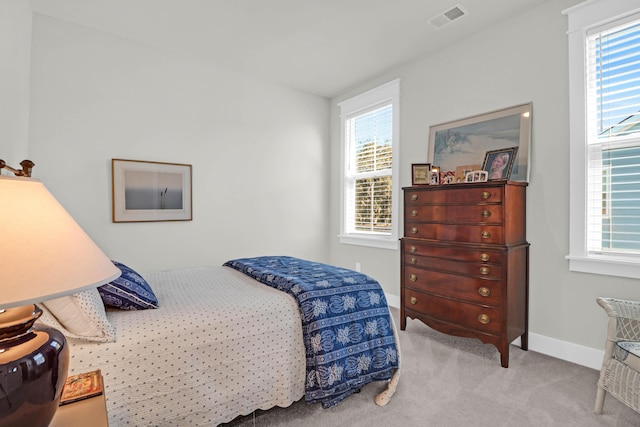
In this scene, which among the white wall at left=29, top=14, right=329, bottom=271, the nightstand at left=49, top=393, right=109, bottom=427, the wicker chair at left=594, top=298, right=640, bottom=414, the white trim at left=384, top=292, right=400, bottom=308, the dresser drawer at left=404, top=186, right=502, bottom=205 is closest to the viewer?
the nightstand at left=49, top=393, right=109, bottom=427

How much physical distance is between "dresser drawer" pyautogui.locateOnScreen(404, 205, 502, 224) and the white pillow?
2.48 meters

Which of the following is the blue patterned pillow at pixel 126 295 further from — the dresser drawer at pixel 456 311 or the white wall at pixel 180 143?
the dresser drawer at pixel 456 311

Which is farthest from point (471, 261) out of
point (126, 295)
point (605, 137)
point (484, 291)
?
point (126, 295)

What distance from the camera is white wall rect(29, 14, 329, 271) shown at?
295cm

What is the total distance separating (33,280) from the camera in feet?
2.05

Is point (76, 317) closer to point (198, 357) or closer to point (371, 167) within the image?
point (198, 357)

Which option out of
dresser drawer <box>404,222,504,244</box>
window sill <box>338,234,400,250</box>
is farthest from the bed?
window sill <box>338,234,400,250</box>

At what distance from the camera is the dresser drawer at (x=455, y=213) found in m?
2.51

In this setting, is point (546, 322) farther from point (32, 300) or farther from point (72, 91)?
point (72, 91)

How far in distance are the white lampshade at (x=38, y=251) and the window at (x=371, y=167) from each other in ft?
11.4

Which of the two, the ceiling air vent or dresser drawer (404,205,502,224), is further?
the ceiling air vent

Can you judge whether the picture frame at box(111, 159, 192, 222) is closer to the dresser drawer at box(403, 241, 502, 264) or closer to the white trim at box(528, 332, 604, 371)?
the dresser drawer at box(403, 241, 502, 264)

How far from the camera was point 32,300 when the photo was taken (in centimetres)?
61

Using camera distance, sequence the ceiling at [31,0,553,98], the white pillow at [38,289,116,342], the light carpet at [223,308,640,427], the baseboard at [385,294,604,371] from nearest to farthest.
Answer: the white pillow at [38,289,116,342]
the light carpet at [223,308,640,427]
the baseboard at [385,294,604,371]
the ceiling at [31,0,553,98]
